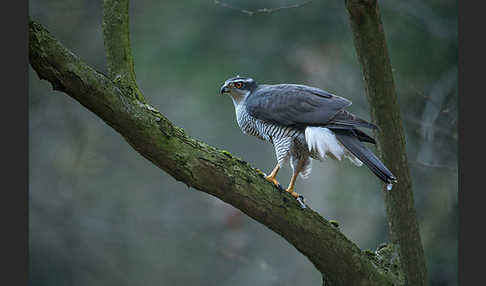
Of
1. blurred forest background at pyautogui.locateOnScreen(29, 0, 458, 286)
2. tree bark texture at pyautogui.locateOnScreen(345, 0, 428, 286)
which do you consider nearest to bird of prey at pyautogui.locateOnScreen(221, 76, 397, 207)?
tree bark texture at pyautogui.locateOnScreen(345, 0, 428, 286)

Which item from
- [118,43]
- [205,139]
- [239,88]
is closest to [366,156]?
[239,88]

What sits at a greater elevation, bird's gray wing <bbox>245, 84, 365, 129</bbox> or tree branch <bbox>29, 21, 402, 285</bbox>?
bird's gray wing <bbox>245, 84, 365, 129</bbox>

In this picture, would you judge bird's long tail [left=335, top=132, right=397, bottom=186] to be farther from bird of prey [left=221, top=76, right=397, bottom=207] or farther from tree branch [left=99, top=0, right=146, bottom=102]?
tree branch [left=99, top=0, right=146, bottom=102]

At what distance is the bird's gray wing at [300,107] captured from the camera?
13.0ft

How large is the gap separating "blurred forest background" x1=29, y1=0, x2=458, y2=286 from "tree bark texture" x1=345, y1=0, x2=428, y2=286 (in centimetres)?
177

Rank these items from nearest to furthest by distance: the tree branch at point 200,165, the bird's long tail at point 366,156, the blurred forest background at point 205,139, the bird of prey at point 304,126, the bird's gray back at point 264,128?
the tree branch at point 200,165, the bird's long tail at point 366,156, the bird of prey at point 304,126, the bird's gray back at point 264,128, the blurred forest background at point 205,139

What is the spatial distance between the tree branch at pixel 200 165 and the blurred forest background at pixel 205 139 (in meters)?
2.51

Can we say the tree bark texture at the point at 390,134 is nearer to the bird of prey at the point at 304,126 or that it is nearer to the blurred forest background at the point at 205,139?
the bird of prey at the point at 304,126

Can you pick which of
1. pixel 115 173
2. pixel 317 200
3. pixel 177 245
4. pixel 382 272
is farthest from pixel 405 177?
pixel 317 200

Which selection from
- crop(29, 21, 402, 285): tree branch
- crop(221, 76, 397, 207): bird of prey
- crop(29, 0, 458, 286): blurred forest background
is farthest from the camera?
crop(29, 0, 458, 286): blurred forest background

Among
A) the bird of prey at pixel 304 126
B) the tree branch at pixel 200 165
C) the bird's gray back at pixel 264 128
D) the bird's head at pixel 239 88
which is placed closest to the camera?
the tree branch at pixel 200 165

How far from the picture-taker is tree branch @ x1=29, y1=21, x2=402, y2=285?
2805 millimetres

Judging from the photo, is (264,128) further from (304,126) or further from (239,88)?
(239,88)

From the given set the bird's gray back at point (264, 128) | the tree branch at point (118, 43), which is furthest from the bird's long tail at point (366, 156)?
the tree branch at point (118, 43)
